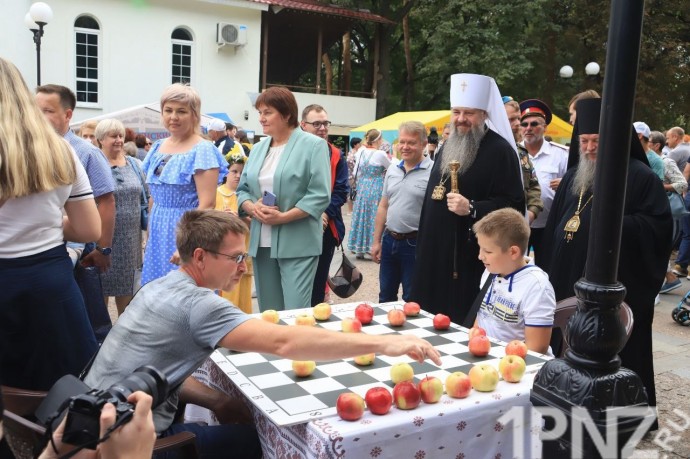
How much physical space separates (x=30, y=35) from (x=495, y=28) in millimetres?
16830

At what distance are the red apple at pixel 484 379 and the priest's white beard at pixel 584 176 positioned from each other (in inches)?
79.9

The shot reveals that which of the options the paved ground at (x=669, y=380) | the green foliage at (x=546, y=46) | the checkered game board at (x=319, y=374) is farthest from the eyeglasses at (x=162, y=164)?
the green foliage at (x=546, y=46)

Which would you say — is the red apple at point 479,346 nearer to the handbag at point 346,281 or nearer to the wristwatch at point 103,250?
the handbag at point 346,281

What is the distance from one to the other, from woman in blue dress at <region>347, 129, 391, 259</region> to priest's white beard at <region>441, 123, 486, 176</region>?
5020mm

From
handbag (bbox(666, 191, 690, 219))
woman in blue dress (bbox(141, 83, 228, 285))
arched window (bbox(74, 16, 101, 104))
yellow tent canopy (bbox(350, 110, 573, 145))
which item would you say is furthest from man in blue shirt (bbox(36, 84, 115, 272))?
arched window (bbox(74, 16, 101, 104))

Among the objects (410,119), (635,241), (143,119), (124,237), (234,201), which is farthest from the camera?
(143,119)

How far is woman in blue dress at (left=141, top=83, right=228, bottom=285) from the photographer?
3844mm

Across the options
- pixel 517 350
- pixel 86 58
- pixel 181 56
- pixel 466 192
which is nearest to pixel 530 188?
pixel 466 192

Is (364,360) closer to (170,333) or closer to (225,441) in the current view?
(225,441)

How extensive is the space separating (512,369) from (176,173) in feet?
8.03

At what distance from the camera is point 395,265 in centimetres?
529

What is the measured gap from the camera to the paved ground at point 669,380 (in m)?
3.59

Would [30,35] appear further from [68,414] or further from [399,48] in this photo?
[68,414]

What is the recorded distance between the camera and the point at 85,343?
2697mm
